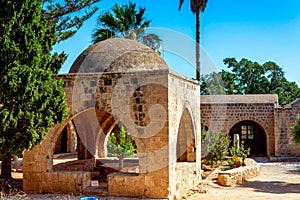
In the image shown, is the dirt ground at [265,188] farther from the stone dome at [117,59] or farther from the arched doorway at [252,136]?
the arched doorway at [252,136]

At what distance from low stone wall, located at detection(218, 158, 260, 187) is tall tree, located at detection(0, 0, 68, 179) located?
618 cm

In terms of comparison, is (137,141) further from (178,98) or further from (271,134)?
(271,134)

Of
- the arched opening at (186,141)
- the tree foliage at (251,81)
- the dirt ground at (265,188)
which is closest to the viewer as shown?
the dirt ground at (265,188)

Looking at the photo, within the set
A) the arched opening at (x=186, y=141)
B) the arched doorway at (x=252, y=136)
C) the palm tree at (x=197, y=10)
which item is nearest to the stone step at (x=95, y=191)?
the arched opening at (x=186, y=141)

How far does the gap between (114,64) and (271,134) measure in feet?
40.7

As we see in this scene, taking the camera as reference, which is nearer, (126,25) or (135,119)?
(135,119)

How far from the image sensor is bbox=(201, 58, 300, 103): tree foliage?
32719 millimetres

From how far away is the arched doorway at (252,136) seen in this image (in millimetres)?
21234

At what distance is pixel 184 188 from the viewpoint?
30.7 feet

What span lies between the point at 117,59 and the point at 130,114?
1.86 metres

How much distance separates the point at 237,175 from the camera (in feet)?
39.4

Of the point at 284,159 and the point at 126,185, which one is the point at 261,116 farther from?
the point at 126,185

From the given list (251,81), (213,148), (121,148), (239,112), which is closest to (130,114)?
Result: (121,148)

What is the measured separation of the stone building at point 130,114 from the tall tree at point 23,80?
134 centimetres
